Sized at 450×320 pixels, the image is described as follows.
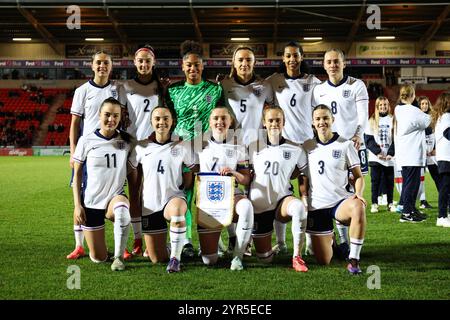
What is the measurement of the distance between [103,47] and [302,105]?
2788cm

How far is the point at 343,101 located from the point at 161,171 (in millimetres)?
1830

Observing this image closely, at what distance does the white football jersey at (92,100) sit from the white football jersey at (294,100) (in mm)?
1499

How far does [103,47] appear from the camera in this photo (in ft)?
104

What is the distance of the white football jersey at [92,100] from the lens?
545 cm

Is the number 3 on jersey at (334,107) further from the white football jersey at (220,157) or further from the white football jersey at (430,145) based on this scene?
the white football jersey at (430,145)

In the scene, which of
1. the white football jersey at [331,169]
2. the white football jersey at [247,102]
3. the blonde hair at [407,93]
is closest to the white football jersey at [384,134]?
the blonde hair at [407,93]

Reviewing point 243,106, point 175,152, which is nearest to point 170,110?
point 175,152

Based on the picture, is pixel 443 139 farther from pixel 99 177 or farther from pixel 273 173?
pixel 99 177

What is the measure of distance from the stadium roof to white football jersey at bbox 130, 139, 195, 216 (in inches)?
818

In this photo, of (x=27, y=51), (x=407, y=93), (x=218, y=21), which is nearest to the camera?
(x=407, y=93)

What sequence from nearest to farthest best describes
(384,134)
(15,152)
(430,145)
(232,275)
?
→ 1. (232,275)
2. (430,145)
3. (384,134)
4. (15,152)

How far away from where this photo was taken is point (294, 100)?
5.44 meters
